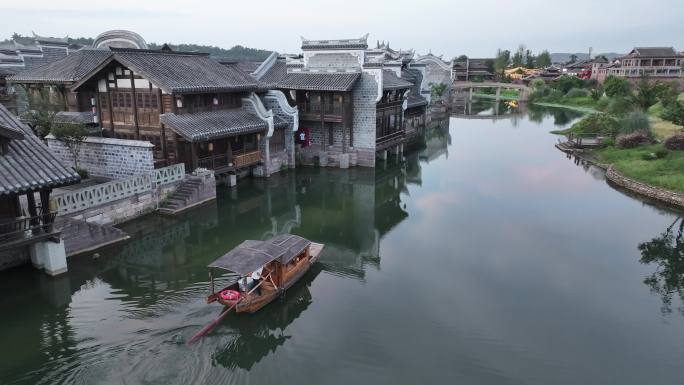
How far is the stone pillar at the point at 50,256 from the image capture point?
1792 centimetres

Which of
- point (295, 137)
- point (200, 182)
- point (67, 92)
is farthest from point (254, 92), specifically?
point (67, 92)

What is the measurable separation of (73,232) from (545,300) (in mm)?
19539

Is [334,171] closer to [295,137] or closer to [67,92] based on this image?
[295,137]

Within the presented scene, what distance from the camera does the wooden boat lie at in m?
15.1

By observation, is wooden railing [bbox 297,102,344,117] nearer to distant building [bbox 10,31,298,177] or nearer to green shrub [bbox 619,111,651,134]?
distant building [bbox 10,31,298,177]

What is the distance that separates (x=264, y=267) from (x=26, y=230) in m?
8.68

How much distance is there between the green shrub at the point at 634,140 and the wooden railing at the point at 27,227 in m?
45.4

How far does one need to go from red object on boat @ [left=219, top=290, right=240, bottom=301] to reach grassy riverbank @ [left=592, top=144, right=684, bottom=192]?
2966 centimetres

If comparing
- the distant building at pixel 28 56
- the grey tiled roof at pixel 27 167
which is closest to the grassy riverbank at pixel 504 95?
the distant building at pixel 28 56

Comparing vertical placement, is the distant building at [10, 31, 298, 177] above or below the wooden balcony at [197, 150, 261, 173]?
above

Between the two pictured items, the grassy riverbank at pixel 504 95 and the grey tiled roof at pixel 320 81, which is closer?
the grey tiled roof at pixel 320 81

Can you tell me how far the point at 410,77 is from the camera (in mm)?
62531

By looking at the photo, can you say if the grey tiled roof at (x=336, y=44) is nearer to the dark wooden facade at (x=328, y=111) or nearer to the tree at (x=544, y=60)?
the dark wooden facade at (x=328, y=111)

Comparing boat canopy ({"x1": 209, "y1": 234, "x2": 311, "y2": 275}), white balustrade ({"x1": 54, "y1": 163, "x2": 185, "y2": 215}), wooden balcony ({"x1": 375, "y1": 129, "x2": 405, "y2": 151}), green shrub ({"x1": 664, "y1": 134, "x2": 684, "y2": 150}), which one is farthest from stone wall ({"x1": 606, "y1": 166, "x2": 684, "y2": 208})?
white balustrade ({"x1": 54, "y1": 163, "x2": 185, "y2": 215})
